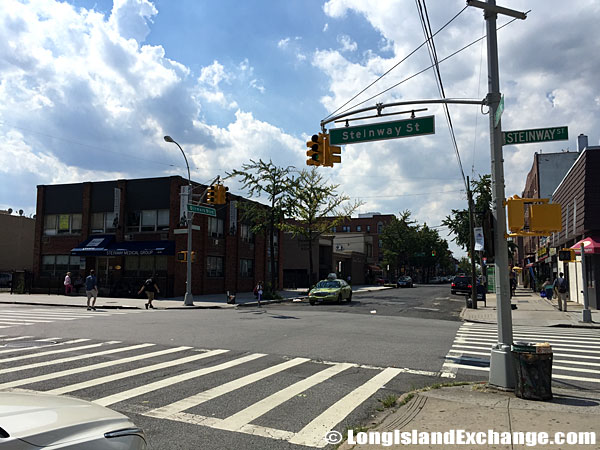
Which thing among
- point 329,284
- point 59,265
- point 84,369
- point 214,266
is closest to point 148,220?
point 214,266

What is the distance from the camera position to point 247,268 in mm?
42844

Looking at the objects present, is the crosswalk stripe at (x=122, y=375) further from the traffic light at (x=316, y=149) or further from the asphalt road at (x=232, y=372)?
the traffic light at (x=316, y=149)

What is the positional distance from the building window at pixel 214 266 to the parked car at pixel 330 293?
1032 cm

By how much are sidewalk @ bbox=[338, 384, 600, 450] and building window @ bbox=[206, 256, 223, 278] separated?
101 feet

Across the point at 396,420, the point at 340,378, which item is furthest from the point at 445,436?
the point at 340,378

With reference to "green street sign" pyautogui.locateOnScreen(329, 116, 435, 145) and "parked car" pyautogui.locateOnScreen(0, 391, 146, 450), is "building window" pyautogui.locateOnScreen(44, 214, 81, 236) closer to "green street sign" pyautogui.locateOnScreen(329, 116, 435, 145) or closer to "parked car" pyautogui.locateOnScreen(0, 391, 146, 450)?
"green street sign" pyautogui.locateOnScreen(329, 116, 435, 145)

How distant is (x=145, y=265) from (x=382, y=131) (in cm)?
2607

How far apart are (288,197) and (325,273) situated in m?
25.7

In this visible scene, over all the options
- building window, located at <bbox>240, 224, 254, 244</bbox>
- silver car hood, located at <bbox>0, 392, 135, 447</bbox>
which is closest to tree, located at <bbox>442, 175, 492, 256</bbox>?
building window, located at <bbox>240, 224, 254, 244</bbox>

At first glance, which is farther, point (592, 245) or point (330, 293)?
point (330, 293)

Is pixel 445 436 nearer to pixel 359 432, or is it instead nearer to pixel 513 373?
pixel 359 432

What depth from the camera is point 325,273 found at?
6044 cm

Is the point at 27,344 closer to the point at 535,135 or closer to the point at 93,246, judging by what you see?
the point at 535,135

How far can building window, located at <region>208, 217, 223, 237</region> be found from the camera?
120 ft
